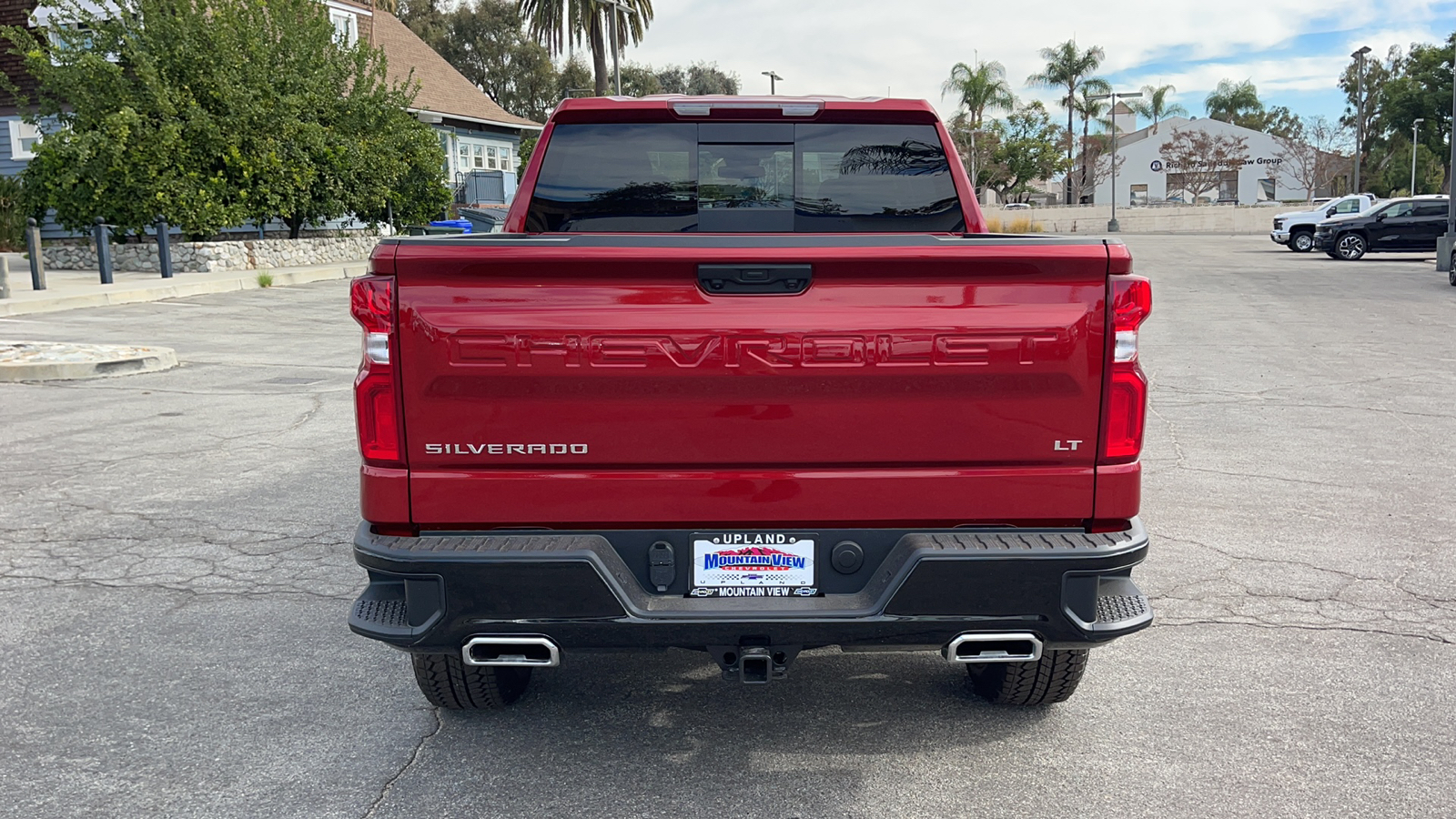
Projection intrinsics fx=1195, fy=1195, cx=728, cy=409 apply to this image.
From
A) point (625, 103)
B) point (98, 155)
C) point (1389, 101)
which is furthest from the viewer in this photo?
point (1389, 101)

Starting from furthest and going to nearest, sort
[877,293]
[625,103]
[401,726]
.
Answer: [625,103]
[401,726]
[877,293]

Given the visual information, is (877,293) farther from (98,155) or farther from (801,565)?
(98,155)

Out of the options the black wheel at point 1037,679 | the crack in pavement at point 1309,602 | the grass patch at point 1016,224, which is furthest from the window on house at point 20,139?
the grass patch at point 1016,224

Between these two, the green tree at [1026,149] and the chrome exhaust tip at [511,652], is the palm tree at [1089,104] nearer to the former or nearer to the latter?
the green tree at [1026,149]

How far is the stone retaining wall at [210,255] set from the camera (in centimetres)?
2492

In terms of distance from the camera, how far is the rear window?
4.44 metres

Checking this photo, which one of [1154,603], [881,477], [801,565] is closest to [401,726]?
[801,565]

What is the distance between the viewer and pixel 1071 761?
3.65 metres

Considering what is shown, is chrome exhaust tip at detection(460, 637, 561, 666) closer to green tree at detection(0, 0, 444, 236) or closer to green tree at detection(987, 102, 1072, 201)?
green tree at detection(0, 0, 444, 236)

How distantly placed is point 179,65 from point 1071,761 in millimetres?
24943

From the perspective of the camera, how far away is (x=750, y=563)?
3.19 m

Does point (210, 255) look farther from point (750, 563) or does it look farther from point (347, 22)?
point (750, 563)

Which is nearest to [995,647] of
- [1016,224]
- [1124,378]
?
[1124,378]

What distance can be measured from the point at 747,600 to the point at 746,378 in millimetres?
601
